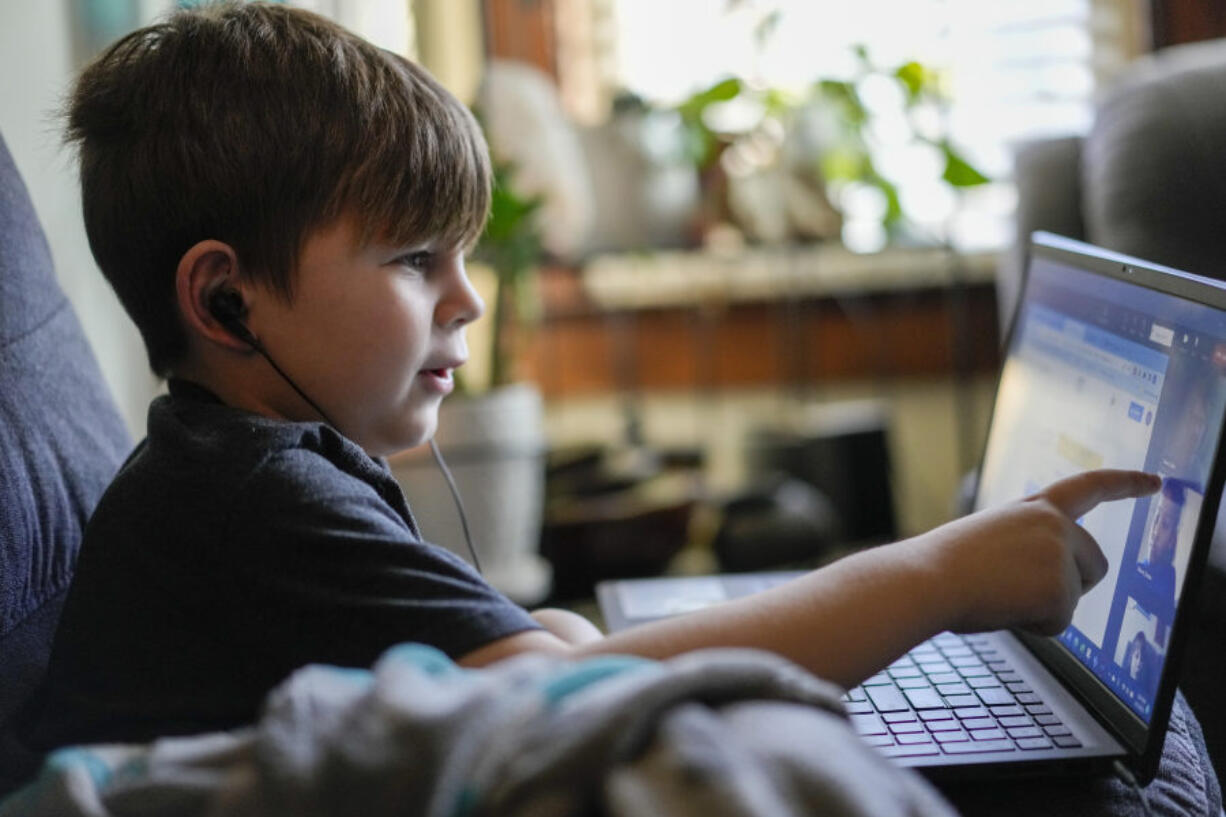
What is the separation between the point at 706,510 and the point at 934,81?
0.96 m

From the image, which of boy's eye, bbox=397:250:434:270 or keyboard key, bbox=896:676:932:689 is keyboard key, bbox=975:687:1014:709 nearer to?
keyboard key, bbox=896:676:932:689

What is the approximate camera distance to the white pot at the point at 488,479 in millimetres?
2023

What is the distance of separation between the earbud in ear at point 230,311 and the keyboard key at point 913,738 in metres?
0.47

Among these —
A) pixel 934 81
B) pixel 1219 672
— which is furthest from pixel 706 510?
pixel 1219 672

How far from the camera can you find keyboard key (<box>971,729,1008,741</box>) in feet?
2.29

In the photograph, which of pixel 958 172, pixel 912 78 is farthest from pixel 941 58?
pixel 958 172

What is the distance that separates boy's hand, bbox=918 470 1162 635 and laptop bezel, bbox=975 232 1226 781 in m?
0.05

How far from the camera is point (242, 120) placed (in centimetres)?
77

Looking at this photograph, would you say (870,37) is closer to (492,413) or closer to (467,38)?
(467,38)

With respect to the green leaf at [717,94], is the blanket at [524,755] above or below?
below

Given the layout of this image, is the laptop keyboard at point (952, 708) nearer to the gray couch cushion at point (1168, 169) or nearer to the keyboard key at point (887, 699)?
the keyboard key at point (887, 699)

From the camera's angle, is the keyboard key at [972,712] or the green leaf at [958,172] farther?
the green leaf at [958,172]

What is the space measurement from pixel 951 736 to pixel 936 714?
1.5 inches

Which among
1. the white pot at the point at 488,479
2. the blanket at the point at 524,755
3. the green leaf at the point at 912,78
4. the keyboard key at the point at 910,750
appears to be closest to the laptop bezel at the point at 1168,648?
the keyboard key at the point at 910,750
